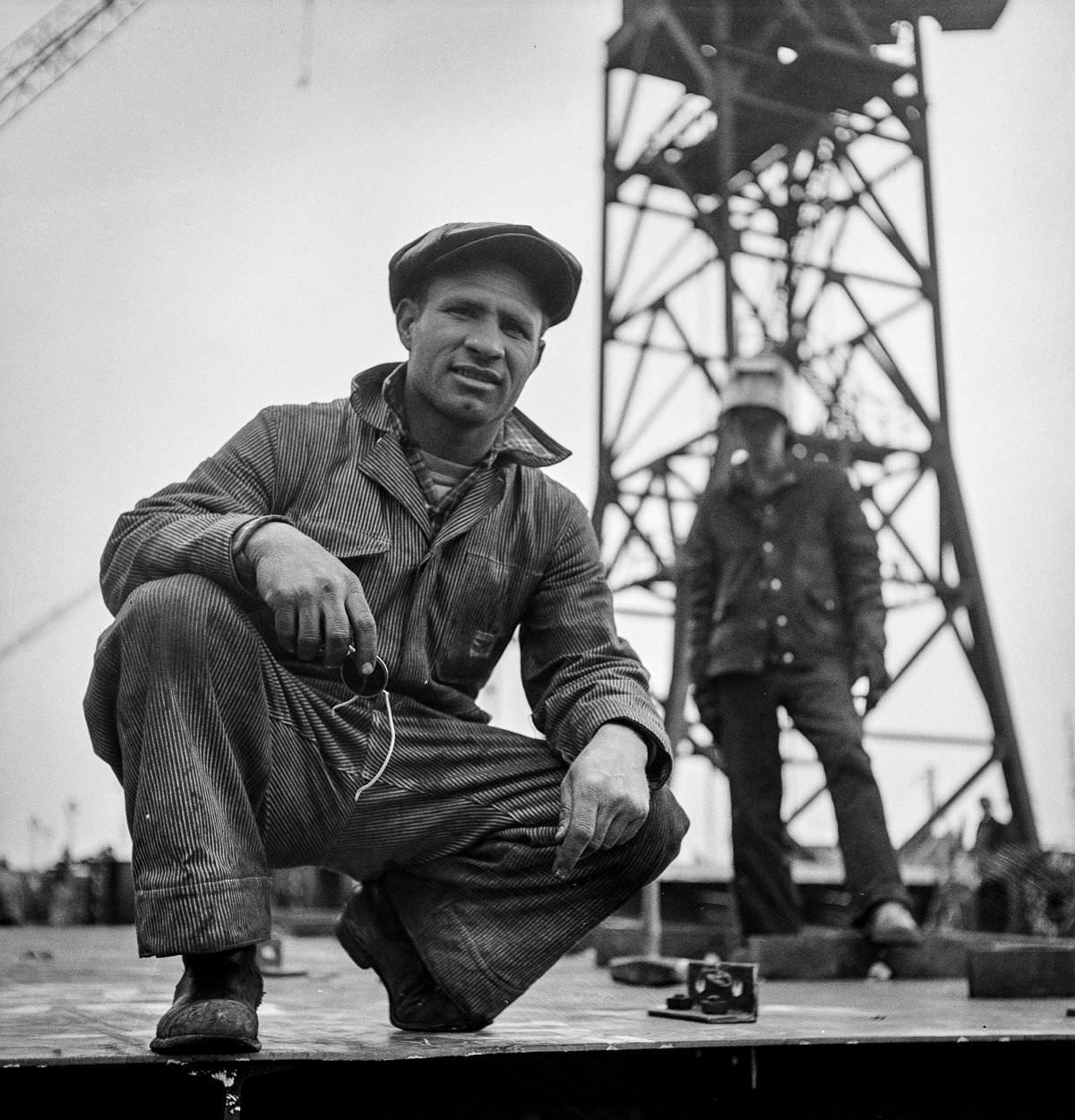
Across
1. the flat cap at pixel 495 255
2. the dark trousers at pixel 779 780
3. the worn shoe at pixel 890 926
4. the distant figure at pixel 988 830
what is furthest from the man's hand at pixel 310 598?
the distant figure at pixel 988 830

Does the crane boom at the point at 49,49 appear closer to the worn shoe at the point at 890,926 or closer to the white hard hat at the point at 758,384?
the white hard hat at the point at 758,384

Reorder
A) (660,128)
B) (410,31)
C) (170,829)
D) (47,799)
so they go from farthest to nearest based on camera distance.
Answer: (660,128) → (410,31) → (47,799) → (170,829)

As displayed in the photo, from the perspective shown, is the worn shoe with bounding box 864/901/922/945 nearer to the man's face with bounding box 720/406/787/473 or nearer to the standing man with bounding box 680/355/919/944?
the standing man with bounding box 680/355/919/944

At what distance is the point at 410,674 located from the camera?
1926 mm

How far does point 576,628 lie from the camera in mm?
2043

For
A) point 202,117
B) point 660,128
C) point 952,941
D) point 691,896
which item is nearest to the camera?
point 202,117

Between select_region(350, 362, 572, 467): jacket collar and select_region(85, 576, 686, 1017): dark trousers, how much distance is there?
1.24ft

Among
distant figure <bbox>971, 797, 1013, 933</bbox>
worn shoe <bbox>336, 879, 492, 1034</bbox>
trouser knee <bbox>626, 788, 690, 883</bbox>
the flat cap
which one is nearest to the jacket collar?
the flat cap

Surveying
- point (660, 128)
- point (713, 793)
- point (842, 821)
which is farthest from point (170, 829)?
point (660, 128)

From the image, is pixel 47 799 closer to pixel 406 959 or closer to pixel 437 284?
pixel 406 959

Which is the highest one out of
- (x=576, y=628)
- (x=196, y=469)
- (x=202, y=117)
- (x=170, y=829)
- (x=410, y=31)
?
(x=410, y=31)

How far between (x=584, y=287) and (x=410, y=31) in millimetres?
1376

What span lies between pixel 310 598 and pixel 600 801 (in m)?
0.43

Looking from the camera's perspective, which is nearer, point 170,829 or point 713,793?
point 170,829
